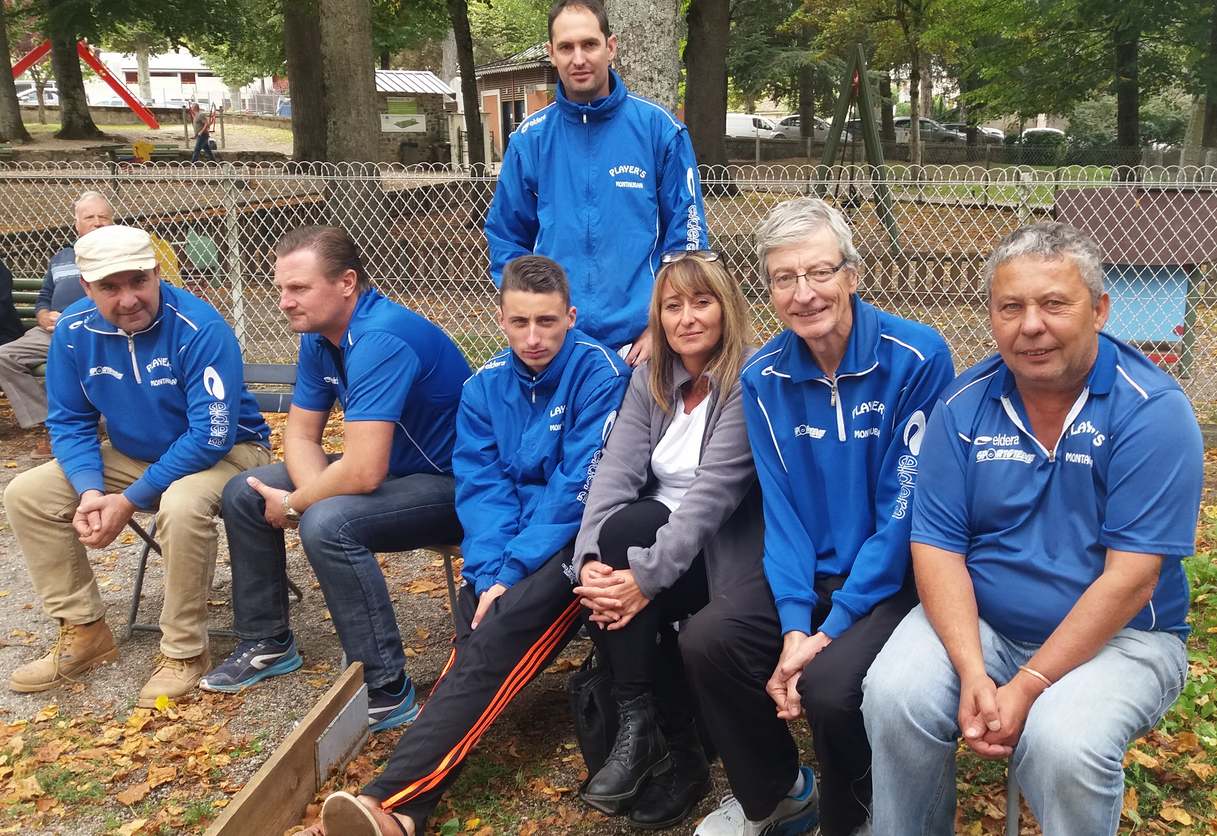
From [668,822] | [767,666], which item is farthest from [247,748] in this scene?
[767,666]

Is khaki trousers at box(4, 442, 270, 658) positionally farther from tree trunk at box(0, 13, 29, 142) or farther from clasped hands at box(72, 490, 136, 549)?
tree trunk at box(0, 13, 29, 142)

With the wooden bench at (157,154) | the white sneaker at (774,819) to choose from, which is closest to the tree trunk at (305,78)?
the wooden bench at (157,154)

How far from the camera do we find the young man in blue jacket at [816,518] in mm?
2645

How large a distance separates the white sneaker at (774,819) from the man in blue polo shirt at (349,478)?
1171mm

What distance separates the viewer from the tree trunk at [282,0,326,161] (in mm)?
16875

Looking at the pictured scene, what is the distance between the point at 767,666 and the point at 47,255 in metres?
8.62

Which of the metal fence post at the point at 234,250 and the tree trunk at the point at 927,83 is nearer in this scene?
the metal fence post at the point at 234,250

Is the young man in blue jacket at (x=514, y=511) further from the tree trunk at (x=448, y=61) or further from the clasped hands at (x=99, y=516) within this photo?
the tree trunk at (x=448, y=61)

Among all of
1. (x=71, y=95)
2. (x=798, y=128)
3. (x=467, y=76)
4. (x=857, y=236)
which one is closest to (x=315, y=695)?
(x=857, y=236)

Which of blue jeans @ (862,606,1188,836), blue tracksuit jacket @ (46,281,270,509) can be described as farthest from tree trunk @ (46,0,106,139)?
blue jeans @ (862,606,1188,836)

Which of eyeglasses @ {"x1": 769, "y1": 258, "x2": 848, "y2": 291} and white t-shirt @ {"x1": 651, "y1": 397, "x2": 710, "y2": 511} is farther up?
eyeglasses @ {"x1": 769, "y1": 258, "x2": 848, "y2": 291}

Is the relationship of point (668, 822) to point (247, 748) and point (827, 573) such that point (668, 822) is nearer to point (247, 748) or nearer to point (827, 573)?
point (827, 573)

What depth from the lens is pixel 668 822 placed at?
2.94 m

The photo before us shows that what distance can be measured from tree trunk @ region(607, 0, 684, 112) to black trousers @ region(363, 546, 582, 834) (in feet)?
14.0
